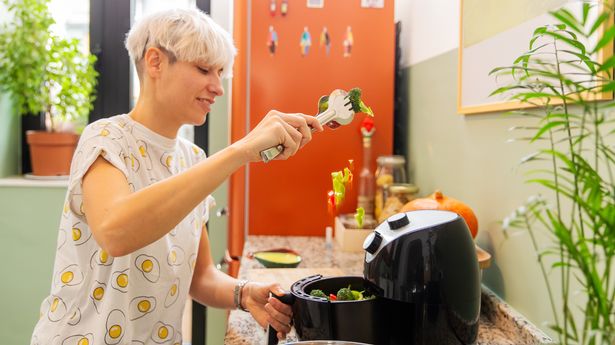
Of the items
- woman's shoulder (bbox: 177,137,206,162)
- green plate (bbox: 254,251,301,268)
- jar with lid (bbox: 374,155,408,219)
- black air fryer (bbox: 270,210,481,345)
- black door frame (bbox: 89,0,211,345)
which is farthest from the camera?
black door frame (bbox: 89,0,211,345)

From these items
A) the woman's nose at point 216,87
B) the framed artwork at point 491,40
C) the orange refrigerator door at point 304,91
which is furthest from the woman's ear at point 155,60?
the orange refrigerator door at point 304,91

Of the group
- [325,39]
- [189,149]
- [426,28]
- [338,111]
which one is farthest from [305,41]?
[338,111]

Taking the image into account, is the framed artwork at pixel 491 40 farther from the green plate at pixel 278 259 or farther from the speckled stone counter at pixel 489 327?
the green plate at pixel 278 259

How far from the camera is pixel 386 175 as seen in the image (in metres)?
1.99

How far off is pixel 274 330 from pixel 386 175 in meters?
1.01

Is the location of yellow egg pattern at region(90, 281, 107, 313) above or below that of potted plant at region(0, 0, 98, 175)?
below

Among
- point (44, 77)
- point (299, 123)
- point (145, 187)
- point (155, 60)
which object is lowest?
point (145, 187)

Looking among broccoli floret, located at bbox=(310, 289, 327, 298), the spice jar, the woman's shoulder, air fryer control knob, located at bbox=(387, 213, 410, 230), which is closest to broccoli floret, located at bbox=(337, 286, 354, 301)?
broccoli floret, located at bbox=(310, 289, 327, 298)

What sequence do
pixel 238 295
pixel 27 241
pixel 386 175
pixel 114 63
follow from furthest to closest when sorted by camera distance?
pixel 114 63, pixel 27 241, pixel 386 175, pixel 238 295

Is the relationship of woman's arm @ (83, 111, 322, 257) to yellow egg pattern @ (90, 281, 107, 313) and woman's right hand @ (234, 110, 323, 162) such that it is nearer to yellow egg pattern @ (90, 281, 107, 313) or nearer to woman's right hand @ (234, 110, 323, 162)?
woman's right hand @ (234, 110, 323, 162)

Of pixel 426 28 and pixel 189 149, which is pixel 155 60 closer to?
pixel 189 149

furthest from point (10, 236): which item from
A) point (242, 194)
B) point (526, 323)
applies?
point (526, 323)

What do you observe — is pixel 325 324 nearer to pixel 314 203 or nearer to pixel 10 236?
pixel 314 203

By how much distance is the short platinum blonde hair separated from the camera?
1148 mm
